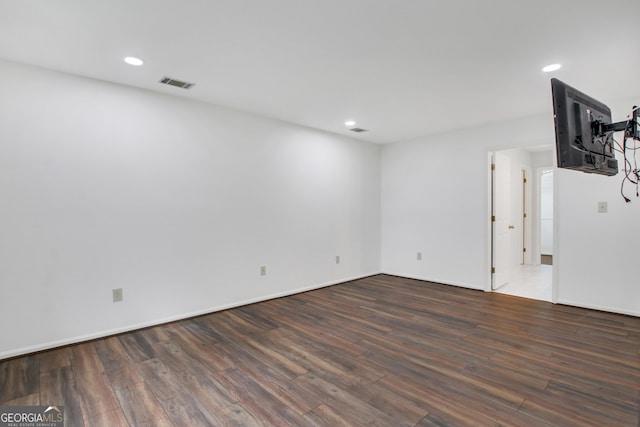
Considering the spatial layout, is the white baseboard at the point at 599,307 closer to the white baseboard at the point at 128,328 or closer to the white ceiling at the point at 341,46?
the white ceiling at the point at 341,46

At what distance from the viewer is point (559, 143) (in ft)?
6.64

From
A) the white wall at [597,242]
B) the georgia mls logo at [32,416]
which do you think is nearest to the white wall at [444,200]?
the white wall at [597,242]

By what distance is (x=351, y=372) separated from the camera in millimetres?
2383

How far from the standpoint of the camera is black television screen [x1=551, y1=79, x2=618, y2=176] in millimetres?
2018

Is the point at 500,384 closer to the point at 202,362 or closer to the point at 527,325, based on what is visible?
the point at 527,325

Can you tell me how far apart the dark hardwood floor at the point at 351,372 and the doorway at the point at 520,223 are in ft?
3.77

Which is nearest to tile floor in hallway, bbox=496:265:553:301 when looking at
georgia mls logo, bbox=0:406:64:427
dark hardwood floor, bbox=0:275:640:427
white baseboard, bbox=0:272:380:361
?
dark hardwood floor, bbox=0:275:640:427

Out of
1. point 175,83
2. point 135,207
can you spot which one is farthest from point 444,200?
point 135,207

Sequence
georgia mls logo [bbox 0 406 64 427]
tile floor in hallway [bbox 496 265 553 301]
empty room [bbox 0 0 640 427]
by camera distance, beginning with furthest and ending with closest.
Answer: tile floor in hallway [bbox 496 265 553 301]
empty room [bbox 0 0 640 427]
georgia mls logo [bbox 0 406 64 427]

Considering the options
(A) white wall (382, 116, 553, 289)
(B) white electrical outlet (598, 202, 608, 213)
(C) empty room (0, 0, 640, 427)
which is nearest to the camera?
(C) empty room (0, 0, 640, 427)

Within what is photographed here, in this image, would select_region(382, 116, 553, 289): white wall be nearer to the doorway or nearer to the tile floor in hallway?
the doorway

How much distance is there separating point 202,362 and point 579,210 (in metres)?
4.42

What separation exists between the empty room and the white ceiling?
0.07 ft

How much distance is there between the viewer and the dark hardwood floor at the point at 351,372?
1.90 meters
